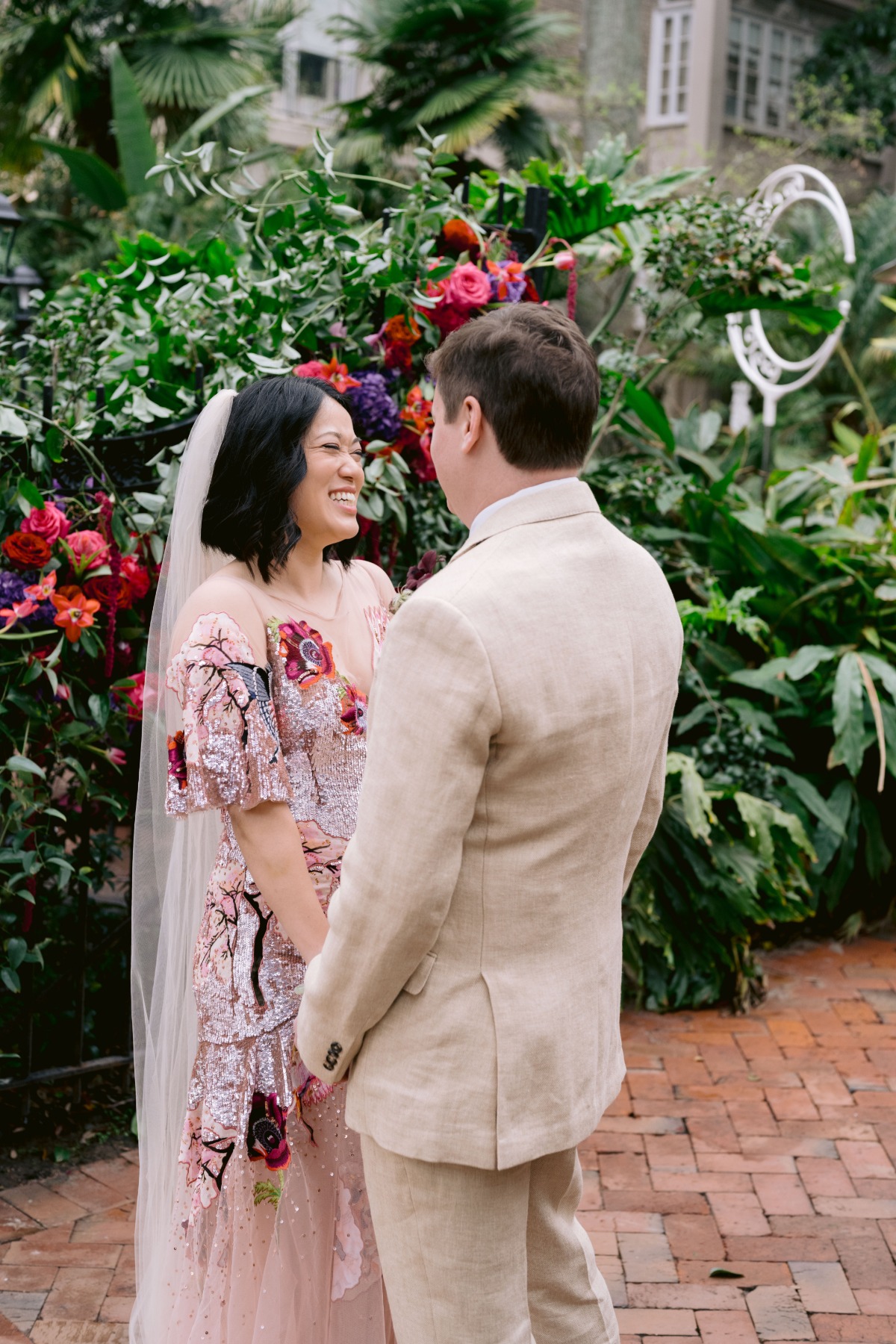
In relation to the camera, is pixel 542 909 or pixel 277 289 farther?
pixel 277 289

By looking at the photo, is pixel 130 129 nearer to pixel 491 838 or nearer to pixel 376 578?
pixel 376 578

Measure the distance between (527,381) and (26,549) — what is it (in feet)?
5.44

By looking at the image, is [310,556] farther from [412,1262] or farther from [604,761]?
[412,1262]

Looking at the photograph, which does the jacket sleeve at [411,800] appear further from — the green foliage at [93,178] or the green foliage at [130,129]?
the green foliage at [93,178]

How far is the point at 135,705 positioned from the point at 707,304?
2734 mm

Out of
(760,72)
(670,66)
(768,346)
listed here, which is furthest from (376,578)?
(760,72)

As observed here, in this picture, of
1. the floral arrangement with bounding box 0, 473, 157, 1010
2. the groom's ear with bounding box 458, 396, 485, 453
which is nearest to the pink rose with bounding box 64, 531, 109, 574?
the floral arrangement with bounding box 0, 473, 157, 1010

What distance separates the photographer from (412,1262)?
160cm

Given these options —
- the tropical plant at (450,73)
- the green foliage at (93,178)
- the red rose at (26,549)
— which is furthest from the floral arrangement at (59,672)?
the tropical plant at (450,73)

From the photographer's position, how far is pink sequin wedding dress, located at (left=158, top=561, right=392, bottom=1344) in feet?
6.71

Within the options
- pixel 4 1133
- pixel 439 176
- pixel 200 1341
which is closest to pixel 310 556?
pixel 200 1341

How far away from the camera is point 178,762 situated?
1994mm

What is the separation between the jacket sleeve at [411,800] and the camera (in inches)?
54.9

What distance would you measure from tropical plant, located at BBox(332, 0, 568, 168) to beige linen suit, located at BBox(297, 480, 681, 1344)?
31.8 feet
